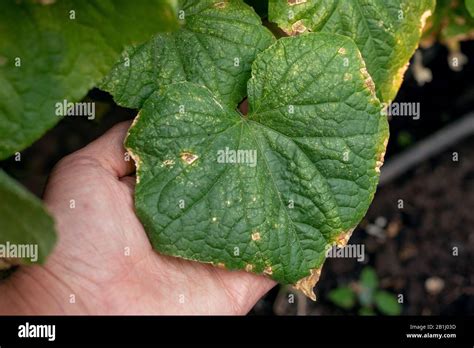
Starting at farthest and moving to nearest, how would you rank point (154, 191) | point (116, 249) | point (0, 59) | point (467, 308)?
point (467, 308) < point (116, 249) < point (154, 191) < point (0, 59)

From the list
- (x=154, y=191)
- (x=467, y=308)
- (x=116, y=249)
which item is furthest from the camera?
(x=467, y=308)

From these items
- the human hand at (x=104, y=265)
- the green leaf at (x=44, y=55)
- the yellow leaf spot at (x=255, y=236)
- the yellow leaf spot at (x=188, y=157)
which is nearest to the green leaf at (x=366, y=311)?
the human hand at (x=104, y=265)

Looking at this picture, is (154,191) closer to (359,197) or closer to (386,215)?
(359,197)

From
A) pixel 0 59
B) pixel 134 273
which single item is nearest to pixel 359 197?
pixel 134 273

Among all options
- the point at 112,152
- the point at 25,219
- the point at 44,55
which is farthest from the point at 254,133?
the point at 25,219

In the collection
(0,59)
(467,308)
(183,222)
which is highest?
(0,59)

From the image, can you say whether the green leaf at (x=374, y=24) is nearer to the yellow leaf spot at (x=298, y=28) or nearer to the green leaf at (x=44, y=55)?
the yellow leaf spot at (x=298, y=28)

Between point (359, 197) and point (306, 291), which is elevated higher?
point (359, 197)

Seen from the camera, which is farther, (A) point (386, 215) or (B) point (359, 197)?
(A) point (386, 215)
